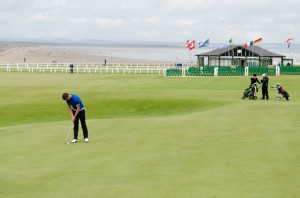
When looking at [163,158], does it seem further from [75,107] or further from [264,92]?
[264,92]

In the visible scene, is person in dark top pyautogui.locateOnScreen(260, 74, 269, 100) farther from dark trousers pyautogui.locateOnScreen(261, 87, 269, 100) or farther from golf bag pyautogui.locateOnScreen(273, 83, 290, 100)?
golf bag pyautogui.locateOnScreen(273, 83, 290, 100)

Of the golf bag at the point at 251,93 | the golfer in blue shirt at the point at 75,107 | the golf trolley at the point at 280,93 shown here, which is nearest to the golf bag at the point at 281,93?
the golf trolley at the point at 280,93

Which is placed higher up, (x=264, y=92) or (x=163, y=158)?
(x=264, y=92)

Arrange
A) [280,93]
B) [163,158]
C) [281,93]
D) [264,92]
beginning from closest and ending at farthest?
[163,158] → [281,93] → [280,93] → [264,92]

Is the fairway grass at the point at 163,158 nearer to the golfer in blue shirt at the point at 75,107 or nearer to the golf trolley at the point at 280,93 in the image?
the golfer in blue shirt at the point at 75,107

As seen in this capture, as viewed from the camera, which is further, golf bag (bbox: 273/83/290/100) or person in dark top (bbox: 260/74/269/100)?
person in dark top (bbox: 260/74/269/100)

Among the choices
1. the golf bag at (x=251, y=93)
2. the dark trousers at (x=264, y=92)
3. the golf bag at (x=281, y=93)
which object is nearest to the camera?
the golf bag at (x=281, y=93)

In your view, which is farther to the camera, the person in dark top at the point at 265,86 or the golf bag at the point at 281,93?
the person in dark top at the point at 265,86

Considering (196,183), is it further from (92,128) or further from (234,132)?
(92,128)

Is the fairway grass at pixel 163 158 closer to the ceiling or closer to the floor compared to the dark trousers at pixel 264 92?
closer to the floor

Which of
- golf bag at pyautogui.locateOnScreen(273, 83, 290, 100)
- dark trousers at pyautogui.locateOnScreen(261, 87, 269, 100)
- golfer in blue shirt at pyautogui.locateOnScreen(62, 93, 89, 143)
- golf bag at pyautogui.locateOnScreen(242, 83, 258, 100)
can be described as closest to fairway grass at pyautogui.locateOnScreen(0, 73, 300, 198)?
golfer in blue shirt at pyautogui.locateOnScreen(62, 93, 89, 143)

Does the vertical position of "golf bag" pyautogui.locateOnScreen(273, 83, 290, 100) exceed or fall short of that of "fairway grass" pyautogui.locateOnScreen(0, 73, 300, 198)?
it exceeds it

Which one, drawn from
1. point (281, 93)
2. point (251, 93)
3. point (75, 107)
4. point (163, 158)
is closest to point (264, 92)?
point (251, 93)

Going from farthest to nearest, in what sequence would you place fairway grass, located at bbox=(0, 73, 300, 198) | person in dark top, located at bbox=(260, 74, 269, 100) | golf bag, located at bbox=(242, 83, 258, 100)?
golf bag, located at bbox=(242, 83, 258, 100) < person in dark top, located at bbox=(260, 74, 269, 100) < fairway grass, located at bbox=(0, 73, 300, 198)
